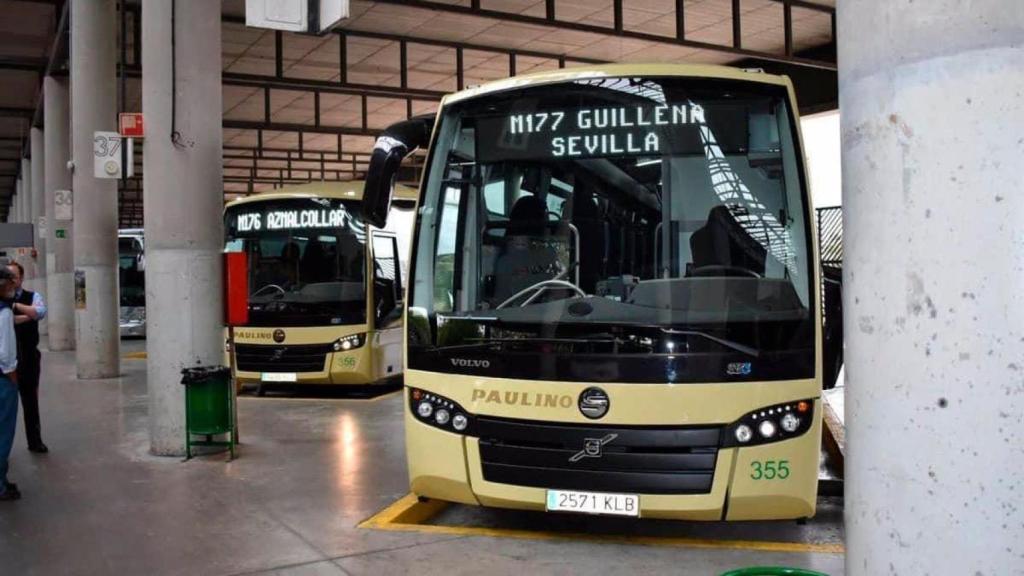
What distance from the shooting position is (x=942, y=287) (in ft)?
7.59

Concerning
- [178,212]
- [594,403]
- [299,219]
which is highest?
[299,219]

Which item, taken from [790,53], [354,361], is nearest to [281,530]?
[354,361]

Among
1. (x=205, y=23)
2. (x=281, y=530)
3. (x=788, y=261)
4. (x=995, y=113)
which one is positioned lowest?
(x=281, y=530)

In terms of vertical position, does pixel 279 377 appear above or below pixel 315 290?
below

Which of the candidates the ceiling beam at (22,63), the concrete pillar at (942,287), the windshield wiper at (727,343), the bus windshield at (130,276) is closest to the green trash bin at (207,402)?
the windshield wiper at (727,343)

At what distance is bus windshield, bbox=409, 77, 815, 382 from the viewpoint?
5062mm

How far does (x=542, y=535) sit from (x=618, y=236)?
5.98ft

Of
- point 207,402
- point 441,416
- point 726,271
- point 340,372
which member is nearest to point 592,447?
point 441,416

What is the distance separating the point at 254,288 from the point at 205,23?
4651mm

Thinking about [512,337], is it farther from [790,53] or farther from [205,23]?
[790,53]

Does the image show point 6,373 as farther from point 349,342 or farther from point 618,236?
point 349,342

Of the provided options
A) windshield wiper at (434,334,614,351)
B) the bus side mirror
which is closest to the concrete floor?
windshield wiper at (434,334,614,351)

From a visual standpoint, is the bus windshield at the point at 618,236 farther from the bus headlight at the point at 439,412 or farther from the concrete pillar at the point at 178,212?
the concrete pillar at the point at 178,212

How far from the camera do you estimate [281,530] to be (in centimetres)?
593
